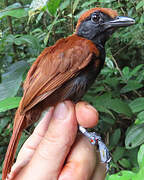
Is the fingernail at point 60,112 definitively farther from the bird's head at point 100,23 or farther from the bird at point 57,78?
the bird's head at point 100,23

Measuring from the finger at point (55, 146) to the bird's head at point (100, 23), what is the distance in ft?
1.94

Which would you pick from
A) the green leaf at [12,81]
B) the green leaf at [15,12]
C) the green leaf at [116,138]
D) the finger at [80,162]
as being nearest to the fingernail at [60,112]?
the finger at [80,162]

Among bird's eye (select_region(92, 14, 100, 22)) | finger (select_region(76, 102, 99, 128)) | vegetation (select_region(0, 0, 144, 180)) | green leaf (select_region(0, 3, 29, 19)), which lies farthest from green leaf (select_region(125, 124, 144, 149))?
green leaf (select_region(0, 3, 29, 19))

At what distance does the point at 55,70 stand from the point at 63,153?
55 cm

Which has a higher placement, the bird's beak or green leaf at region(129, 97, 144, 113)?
the bird's beak

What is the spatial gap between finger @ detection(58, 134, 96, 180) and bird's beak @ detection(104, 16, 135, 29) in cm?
90

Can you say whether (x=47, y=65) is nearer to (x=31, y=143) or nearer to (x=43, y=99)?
(x=43, y=99)

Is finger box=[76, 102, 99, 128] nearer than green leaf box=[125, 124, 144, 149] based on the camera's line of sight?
Yes

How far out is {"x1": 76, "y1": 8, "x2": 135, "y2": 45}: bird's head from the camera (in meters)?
1.58

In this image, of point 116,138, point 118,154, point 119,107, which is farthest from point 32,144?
point 116,138

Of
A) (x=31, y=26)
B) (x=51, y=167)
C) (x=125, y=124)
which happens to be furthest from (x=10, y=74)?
(x=31, y=26)

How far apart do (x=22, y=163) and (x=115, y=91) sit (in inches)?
47.5

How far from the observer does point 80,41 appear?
147 centimetres

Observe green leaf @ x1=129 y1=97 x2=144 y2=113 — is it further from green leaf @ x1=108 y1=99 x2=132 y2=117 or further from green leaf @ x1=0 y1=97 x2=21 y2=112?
green leaf @ x1=0 y1=97 x2=21 y2=112
